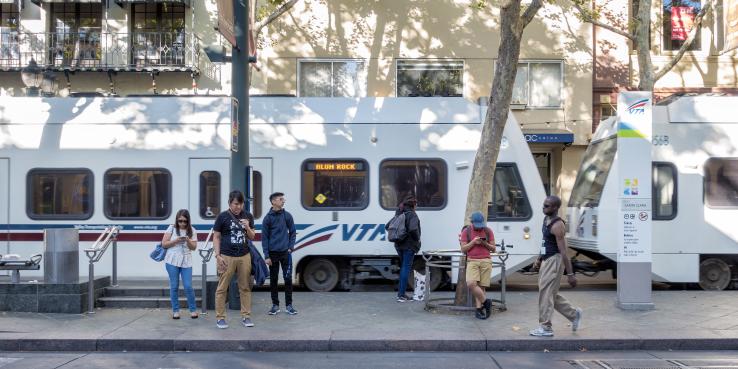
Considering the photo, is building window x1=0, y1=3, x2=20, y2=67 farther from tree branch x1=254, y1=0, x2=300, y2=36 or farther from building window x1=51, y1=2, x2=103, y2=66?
tree branch x1=254, y1=0, x2=300, y2=36

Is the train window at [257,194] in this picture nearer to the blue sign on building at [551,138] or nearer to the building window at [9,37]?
the blue sign on building at [551,138]

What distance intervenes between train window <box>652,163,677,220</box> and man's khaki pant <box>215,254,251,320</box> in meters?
7.39

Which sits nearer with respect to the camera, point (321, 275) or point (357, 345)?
point (357, 345)

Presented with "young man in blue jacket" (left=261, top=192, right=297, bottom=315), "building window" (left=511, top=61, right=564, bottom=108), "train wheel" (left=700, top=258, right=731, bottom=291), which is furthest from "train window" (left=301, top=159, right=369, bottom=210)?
"building window" (left=511, top=61, right=564, bottom=108)

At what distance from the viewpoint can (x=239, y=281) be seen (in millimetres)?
9750

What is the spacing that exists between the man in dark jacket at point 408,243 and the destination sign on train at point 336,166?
4.34 ft

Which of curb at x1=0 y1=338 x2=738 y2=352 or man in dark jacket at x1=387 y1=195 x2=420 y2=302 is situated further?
man in dark jacket at x1=387 y1=195 x2=420 y2=302

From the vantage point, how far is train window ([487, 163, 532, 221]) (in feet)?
40.8

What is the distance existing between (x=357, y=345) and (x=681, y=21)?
15.6 m

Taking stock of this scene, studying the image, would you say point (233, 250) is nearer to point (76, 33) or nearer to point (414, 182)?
point (414, 182)

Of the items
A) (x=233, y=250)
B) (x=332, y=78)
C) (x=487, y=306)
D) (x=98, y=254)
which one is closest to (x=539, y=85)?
(x=332, y=78)

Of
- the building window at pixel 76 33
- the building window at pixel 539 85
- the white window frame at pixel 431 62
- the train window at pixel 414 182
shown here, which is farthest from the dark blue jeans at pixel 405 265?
the building window at pixel 76 33

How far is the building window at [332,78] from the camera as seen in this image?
790 inches

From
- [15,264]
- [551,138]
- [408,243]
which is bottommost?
[15,264]
